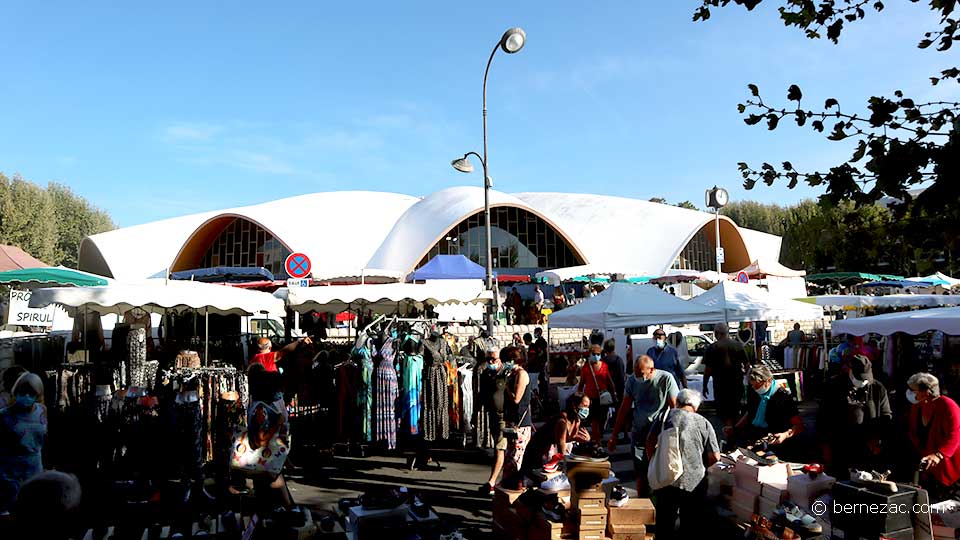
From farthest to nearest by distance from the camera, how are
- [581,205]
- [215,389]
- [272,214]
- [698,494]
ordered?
[581,205], [272,214], [215,389], [698,494]

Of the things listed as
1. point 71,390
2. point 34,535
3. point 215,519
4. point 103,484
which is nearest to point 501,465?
point 215,519

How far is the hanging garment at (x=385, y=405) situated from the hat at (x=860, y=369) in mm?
4613

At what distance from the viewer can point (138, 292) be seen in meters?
8.00

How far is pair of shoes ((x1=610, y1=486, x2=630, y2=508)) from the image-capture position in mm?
4543

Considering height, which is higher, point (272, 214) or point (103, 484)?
point (272, 214)

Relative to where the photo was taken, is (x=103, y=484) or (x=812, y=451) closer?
(x=103, y=484)

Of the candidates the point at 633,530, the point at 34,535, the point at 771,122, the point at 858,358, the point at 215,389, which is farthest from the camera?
the point at 215,389

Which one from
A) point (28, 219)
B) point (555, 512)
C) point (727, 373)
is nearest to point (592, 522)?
point (555, 512)

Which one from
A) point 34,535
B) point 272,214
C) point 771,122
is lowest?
point 34,535

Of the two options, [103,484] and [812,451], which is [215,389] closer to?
[103,484]

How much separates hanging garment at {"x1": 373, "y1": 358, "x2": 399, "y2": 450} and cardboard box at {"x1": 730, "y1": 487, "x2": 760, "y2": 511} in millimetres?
3659

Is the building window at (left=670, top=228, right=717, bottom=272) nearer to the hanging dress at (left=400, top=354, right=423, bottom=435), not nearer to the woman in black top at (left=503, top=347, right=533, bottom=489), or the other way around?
the hanging dress at (left=400, top=354, right=423, bottom=435)

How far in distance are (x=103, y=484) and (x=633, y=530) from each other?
5174 millimetres

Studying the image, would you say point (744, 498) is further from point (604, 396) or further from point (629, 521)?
point (604, 396)
